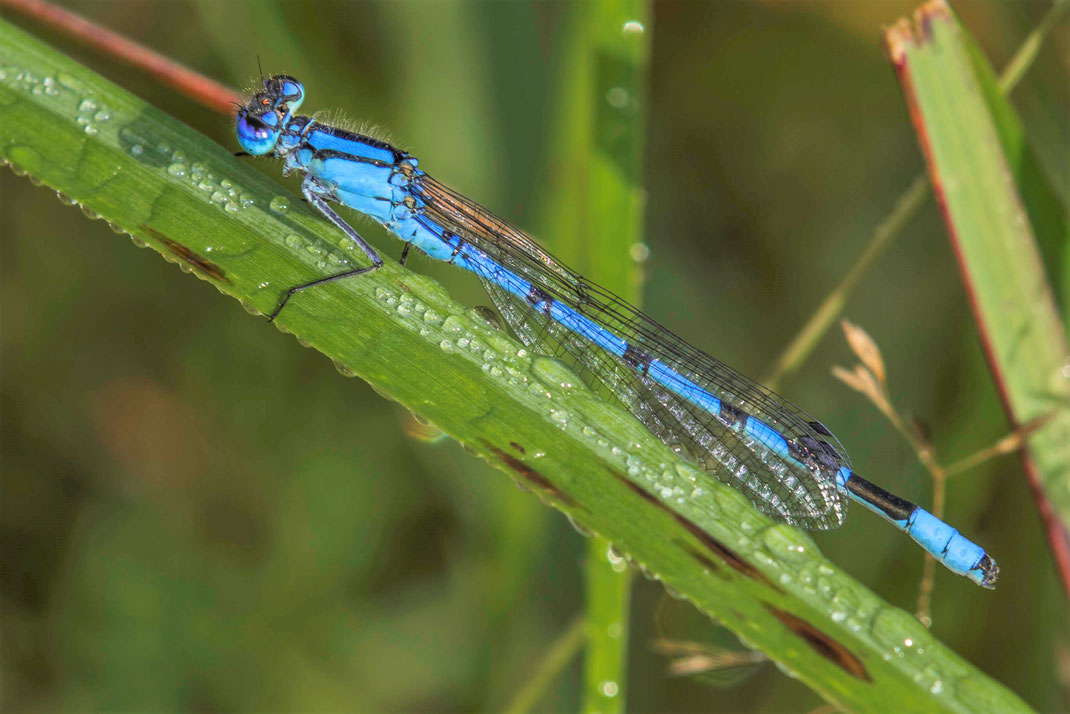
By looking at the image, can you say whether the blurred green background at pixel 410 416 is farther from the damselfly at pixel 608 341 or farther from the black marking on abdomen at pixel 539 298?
the black marking on abdomen at pixel 539 298

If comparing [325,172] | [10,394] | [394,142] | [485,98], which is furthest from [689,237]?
[10,394]

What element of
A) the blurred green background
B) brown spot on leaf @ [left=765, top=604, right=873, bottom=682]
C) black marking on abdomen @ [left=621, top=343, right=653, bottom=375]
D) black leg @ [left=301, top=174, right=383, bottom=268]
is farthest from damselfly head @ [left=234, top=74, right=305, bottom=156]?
brown spot on leaf @ [left=765, top=604, right=873, bottom=682]

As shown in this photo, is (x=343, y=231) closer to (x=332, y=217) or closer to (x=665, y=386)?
(x=332, y=217)

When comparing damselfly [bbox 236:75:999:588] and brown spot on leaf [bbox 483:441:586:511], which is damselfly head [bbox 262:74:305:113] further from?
brown spot on leaf [bbox 483:441:586:511]

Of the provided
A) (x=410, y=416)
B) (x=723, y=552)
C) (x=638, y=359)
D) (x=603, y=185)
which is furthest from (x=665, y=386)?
(x=723, y=552)

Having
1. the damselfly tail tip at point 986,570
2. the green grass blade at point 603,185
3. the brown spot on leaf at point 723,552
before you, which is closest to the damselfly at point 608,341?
the damselfly tail tip at point 986,570
